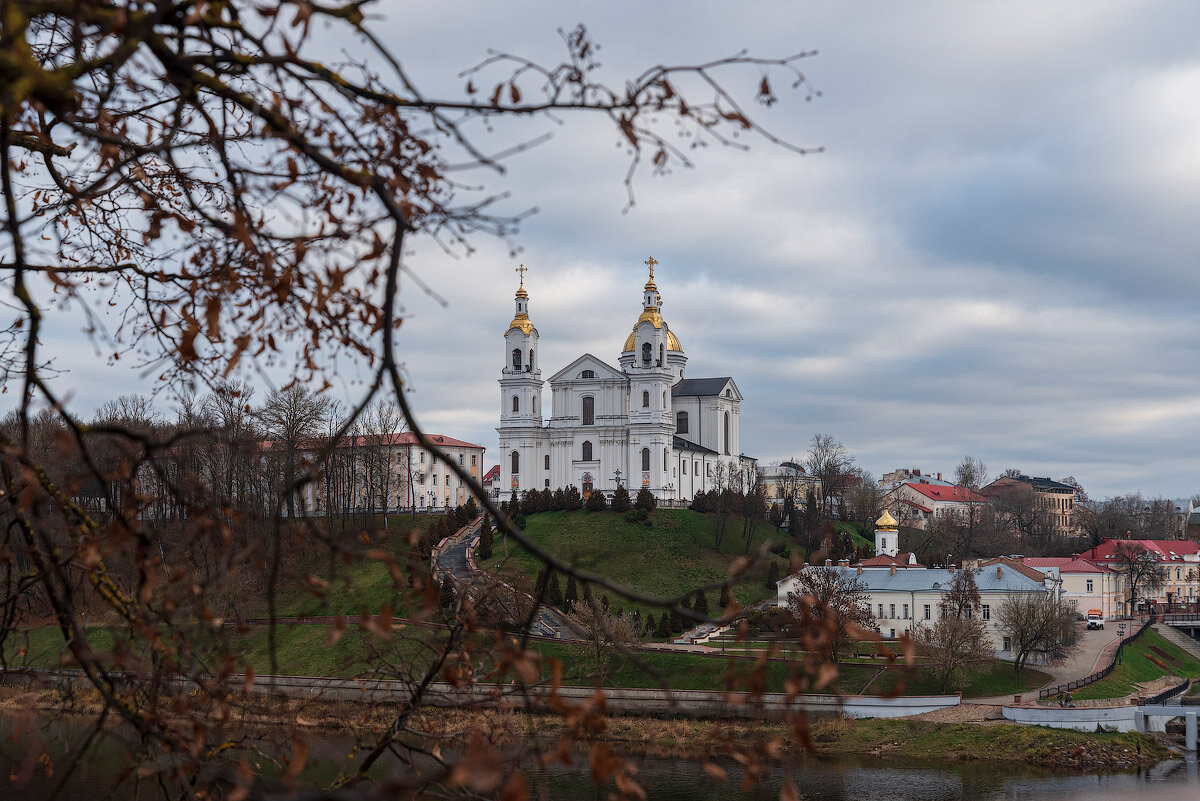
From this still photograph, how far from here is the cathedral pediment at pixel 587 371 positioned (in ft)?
237

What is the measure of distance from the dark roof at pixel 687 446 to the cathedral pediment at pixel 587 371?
6140mm

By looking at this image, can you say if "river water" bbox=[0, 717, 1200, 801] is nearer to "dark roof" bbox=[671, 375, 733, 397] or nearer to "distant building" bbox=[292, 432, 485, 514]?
"distant building" bbox=[292, 432, 485, 514]

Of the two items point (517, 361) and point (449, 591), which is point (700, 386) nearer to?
point (517, 361)

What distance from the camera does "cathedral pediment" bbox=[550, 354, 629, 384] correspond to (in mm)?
72188

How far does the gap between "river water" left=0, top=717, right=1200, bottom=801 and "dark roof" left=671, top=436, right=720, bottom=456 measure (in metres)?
42.8

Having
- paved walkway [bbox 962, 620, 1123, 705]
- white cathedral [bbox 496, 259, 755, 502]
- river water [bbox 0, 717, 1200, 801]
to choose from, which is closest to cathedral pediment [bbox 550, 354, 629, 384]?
white cathedral [bbox 496, 259, 755, 502]

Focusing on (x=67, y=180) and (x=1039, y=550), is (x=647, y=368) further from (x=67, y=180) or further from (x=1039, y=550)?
(x=67, y=180)

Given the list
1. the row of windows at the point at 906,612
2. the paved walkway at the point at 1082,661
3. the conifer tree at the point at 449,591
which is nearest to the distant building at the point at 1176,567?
the paved walkway at the point at 1082,661

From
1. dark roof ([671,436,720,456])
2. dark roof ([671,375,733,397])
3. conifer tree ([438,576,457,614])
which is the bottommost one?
conifer tree ([438,576,457,614])

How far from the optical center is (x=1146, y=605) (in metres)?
67.9

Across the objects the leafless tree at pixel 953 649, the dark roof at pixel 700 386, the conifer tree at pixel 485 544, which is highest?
the dark roof at pixel 700 386

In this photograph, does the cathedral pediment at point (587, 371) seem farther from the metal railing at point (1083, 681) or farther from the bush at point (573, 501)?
the metal railing at point (1083, 681)

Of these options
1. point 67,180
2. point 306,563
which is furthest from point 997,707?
point 67,180

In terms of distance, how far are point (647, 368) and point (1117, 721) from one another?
4135 centimetres
